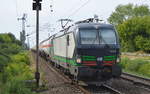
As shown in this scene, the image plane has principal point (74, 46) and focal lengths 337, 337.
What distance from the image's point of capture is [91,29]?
51.1ft

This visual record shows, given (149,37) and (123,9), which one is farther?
(123,9)

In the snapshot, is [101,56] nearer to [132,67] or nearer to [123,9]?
[132,67]

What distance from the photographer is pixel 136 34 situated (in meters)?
66.7

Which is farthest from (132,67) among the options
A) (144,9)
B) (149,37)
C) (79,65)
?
(144,9)

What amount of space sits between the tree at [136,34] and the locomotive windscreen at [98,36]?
4880 cm

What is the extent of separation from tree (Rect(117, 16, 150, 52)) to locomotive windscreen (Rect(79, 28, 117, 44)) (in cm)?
4880

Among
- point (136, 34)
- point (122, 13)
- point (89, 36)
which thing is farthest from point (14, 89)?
point (122, 13)

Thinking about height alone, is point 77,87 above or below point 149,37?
below

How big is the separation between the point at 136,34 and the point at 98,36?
52.5 meters

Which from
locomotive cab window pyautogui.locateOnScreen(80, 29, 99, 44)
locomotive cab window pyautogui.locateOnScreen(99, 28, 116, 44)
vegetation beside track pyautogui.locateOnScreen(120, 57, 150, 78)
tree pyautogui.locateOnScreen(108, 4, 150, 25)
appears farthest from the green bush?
tree pyautogui.locateOnScreen(108, 4, 150, 25)

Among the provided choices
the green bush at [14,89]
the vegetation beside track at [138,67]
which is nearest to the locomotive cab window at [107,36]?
the green bush at [14,89]

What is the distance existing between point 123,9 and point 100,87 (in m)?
85.6

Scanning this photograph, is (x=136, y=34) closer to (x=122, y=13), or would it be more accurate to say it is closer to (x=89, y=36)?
(x=122, y=13)

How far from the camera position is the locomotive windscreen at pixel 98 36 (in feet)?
50.2
